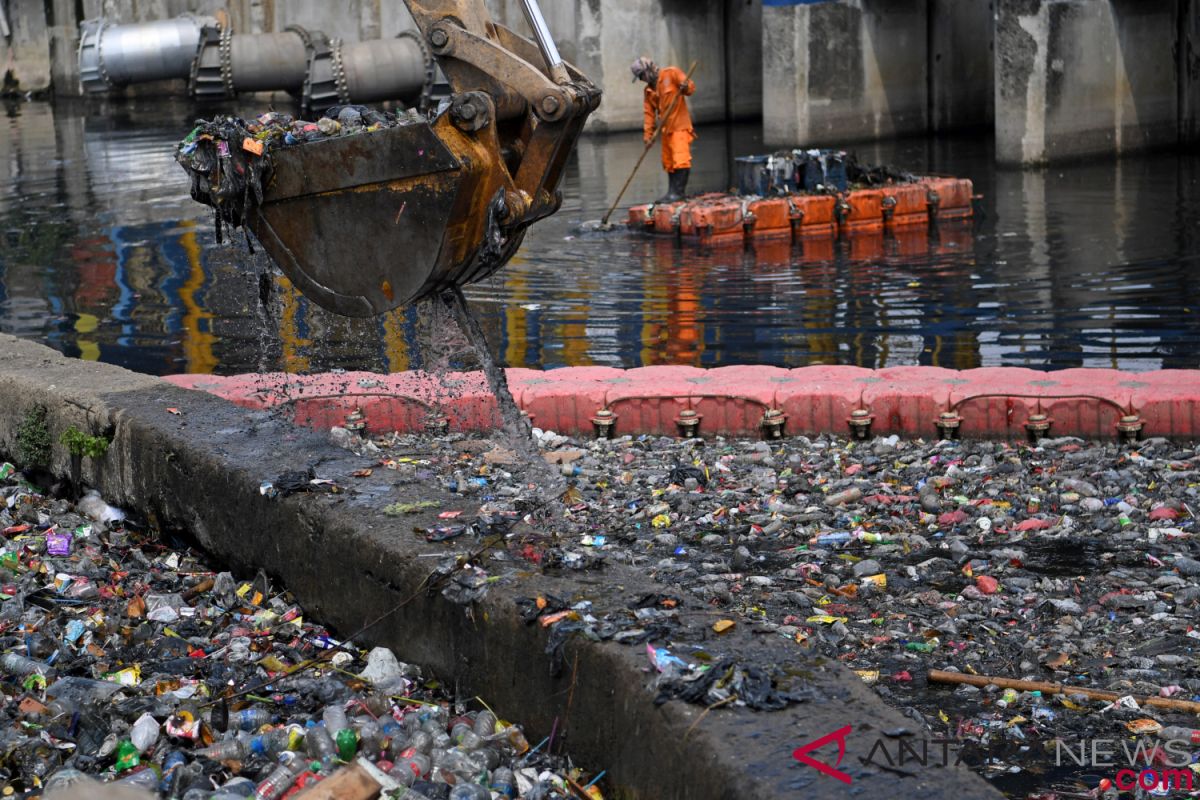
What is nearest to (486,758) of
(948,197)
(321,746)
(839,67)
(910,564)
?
(321,746)

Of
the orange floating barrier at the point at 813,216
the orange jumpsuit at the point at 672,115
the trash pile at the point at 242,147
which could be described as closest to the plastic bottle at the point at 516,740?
the trash pile at the point at 242,147

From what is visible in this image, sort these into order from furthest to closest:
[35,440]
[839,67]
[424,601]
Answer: [839,67] → [35,440] → [424,601]

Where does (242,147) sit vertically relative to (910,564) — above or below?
above

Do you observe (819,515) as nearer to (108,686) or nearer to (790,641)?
(790,641)

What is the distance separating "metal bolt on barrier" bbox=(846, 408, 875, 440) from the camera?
303 inches

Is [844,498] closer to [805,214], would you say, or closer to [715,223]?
[715,223]

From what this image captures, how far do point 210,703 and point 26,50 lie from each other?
37238mm

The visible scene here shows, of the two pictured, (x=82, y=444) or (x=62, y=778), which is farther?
(x=82, y=444)

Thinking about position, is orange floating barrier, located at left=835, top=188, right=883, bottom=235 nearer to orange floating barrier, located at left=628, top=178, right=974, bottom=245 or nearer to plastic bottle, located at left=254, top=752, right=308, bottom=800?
orange floating barrier, located at left=628, top=178, right=974, bottom=245

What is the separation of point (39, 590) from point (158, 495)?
89 cm

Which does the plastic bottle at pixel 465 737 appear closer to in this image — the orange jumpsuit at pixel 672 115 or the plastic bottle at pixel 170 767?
the plastic bottle at pixel 170 767

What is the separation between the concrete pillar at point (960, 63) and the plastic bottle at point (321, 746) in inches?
934

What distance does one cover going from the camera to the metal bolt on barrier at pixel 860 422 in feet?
25.2

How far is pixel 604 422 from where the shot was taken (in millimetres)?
7996
